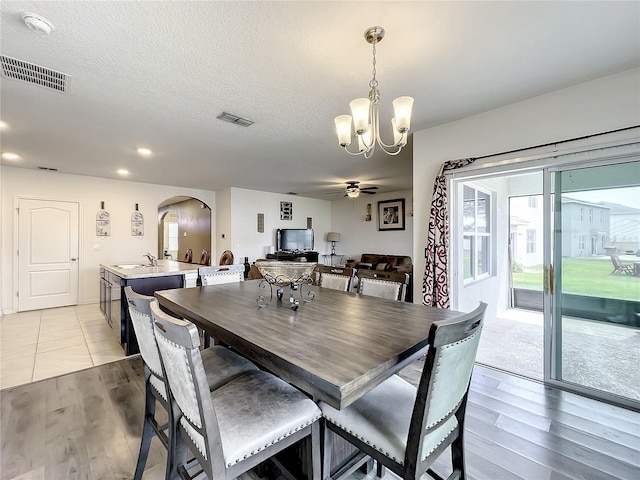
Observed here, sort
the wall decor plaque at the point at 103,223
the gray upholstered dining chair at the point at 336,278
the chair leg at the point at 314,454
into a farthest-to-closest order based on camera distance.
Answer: the wall decor plaque at the point at 103,223 → the gray upholstered dining chair at the point at 336,278 → the chair leg at the point at 314,454

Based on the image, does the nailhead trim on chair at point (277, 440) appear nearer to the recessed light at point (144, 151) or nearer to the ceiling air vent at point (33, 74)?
the ceiling air vent at point (33, 74)

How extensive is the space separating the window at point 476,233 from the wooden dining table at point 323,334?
7.04 ft

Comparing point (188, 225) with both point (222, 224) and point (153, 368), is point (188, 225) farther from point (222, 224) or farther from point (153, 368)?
point (153, 368)

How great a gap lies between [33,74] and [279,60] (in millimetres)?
1892

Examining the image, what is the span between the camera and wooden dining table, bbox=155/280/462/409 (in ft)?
3.14

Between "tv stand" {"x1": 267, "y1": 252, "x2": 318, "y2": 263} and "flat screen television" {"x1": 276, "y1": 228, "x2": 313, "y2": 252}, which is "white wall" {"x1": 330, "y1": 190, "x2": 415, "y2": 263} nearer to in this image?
Result: "flat screen television" {"x1": 276, "y1": 228, "x2": 313, "y2": 252}

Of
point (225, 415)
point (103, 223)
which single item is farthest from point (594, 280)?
point (103, 223)

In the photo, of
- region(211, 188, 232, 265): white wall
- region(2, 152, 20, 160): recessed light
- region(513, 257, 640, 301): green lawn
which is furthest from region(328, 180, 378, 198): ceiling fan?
region(2, 152, 20, 160): recessed light

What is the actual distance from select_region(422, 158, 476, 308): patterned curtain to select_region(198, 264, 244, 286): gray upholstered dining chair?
210 centimetres

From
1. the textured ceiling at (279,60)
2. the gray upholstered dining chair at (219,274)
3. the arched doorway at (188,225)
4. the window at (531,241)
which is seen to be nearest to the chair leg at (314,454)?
the gray upholstered dining chair at (219,274)

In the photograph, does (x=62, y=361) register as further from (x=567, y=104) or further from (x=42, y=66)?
(x=567, y=104)

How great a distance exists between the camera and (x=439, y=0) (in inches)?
59.1

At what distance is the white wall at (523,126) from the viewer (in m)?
2.16

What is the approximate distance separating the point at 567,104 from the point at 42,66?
13.6ft
